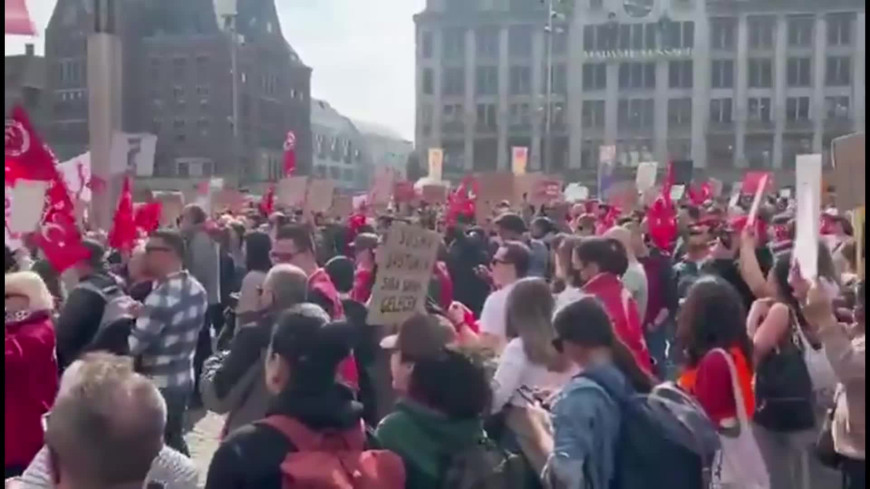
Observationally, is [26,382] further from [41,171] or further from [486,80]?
[486,80]

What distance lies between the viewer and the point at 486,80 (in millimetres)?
75625

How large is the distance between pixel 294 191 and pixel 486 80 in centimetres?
6032

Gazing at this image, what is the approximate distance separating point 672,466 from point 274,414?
53.0 inches

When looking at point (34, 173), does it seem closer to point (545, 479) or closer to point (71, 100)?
point (545, 479)

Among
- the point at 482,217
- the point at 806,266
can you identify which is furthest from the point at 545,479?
the point at 482,217

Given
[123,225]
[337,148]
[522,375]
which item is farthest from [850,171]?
[337,148]

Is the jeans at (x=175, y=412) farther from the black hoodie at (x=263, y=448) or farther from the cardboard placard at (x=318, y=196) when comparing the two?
the cardboard placard at (x=318, y=196)

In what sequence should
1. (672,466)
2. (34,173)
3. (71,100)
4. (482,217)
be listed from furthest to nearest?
(71,100)
(482,217)
(34,173)
(672,466)

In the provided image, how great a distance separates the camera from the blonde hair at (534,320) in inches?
188

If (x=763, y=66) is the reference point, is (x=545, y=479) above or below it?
below

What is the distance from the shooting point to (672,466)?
3.99 metres

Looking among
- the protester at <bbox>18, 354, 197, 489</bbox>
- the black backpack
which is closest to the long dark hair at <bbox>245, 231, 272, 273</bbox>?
the black backpack

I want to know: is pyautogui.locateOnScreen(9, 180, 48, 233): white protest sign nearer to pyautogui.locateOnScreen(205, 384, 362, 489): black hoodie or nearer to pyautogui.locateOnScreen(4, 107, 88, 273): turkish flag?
pyautogui.locateOnScreen(4, 107, 88, 273): turkish flag

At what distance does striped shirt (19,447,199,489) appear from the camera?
321 centimetres
